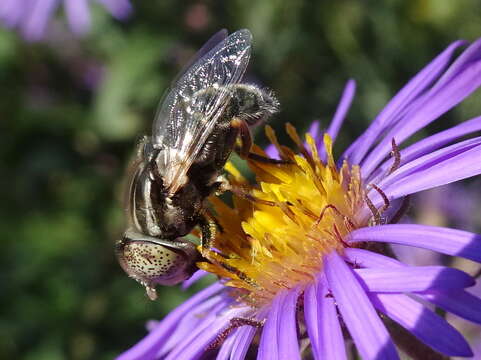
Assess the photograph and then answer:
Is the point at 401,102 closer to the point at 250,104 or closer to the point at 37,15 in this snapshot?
the point at 250,104

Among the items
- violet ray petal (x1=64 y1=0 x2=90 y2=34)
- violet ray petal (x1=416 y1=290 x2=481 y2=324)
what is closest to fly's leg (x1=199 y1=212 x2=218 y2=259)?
violet ray petal (x1=416 y1=290 x2=481 y2=324)

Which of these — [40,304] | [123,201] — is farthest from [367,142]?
[40,304]

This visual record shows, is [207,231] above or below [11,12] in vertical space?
below

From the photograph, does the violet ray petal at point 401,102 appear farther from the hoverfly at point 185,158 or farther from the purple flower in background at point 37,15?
the purple flower in background at point 37,15

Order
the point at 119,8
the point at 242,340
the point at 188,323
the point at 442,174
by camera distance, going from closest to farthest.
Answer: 1. the point at 442,174
2. the point at 242,340
3. the point at 188,323
4. the point at 119,8

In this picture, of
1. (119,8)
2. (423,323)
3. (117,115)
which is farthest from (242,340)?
(119,8)

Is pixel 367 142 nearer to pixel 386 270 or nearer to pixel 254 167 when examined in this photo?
pixel 254 167

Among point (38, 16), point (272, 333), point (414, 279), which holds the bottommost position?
point (414, 279)
